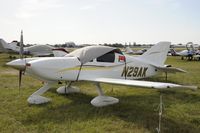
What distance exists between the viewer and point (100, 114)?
6258 millimetres

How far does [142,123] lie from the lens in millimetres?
5617

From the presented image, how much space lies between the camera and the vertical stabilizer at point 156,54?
9.71 metres

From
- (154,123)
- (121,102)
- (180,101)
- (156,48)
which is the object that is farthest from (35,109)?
(156,48)

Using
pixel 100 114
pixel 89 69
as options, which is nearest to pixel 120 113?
pixel 100 114

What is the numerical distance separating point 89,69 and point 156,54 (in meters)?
3.64

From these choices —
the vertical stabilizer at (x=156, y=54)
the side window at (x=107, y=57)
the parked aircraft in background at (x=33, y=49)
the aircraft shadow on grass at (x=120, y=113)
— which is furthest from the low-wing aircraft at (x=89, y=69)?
the parked aircraft in background at (x=33, y=49)

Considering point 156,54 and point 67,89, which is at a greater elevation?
point 156,54

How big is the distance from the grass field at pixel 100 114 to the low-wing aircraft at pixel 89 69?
18.7 inches

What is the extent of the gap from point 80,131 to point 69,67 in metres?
2.48

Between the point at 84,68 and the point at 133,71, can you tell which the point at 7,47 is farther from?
the point at 84,68

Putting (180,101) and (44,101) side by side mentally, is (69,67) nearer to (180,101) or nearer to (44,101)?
(44,101)

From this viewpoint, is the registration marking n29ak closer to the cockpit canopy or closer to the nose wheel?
the cockpit canopy

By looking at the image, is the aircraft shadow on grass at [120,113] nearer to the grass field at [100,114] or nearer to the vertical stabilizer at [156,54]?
the grass field at [100,114]

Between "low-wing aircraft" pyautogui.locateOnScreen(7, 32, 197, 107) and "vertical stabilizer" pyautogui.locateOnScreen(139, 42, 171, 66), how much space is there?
53 centimetres
